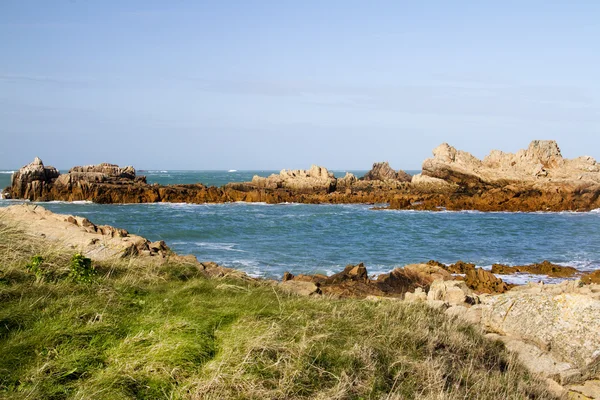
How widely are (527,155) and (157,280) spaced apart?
4918 cm

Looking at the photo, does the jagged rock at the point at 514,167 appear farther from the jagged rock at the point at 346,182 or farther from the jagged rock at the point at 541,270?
the jagged rock at the point at 541,270

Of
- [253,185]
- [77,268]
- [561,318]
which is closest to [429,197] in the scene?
[253,185]

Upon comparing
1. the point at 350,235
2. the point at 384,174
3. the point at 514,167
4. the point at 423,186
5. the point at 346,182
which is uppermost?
the point at 514,167

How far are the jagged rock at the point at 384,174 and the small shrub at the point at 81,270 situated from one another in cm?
6272

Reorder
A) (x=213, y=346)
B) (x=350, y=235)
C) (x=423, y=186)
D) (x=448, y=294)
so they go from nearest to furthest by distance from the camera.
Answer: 1. (x=213, y=346)
2. (x=448, y=294)
3. (x=350, y=235)
4. (x=423, y=186)

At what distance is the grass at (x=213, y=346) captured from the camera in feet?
13.0

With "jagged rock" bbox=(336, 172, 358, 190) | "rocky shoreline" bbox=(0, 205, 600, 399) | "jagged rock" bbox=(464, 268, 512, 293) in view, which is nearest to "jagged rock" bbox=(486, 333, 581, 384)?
"rocky shoreline" bbox=(0, 205, 600, 399)

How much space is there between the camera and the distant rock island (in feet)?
137

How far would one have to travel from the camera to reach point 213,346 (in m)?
4.64

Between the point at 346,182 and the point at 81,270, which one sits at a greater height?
the point at 346,182

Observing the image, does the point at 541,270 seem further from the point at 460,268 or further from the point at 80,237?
the point at 80,237

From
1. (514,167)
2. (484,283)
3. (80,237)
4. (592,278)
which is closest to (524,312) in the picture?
(484,283)

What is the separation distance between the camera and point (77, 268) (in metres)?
6.04

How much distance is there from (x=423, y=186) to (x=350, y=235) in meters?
29.2
